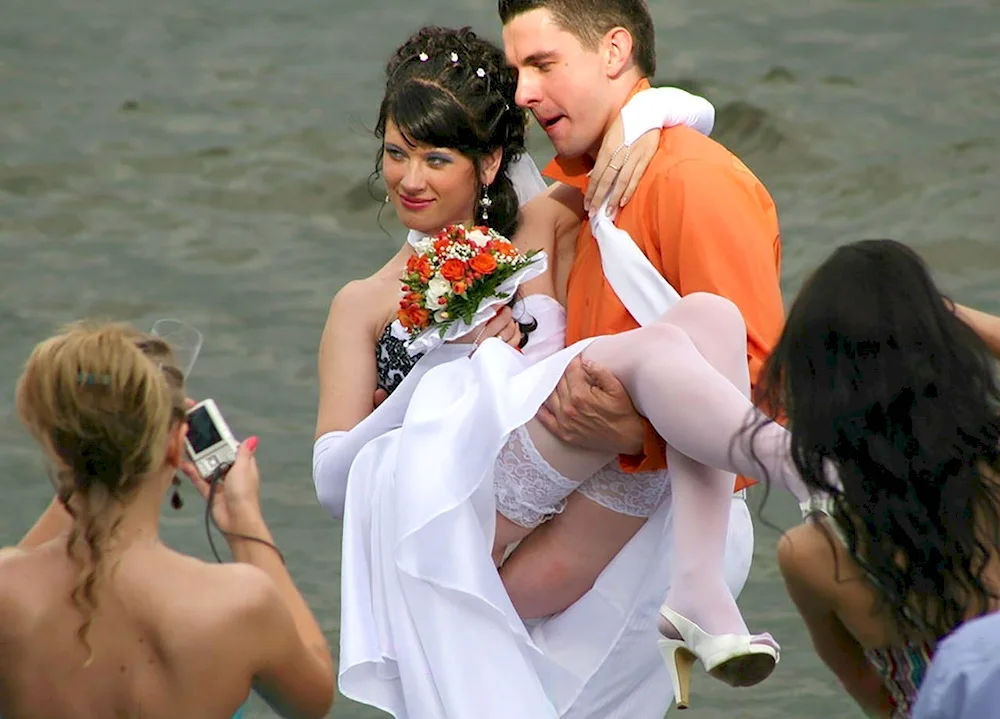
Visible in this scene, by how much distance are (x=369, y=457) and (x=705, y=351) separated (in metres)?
0.86

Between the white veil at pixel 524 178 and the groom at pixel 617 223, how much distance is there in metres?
0.11

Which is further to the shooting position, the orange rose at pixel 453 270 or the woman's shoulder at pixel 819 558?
the orange rose at pixel 453 270

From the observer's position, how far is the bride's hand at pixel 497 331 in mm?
4160

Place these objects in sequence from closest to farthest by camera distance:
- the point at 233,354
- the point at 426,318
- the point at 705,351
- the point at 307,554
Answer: the point at 705,351 → the point at 426,318 → the point at 307,554 → the point at 233,354

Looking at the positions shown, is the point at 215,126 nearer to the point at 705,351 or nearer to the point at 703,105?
the point at 703,105

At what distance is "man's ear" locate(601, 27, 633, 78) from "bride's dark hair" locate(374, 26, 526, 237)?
0.29 meters

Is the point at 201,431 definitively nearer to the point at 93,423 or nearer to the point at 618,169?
the point at 93,423

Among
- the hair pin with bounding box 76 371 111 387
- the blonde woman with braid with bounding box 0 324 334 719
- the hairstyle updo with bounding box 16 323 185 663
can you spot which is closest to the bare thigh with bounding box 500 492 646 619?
the blonde woman with braid with bounding box 0 324 334 719

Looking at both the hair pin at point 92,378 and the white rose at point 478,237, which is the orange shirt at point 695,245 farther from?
the hair pin at point 92,378

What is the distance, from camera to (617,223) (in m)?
4.16

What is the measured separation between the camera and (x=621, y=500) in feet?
13.3

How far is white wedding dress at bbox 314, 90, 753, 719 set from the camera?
3902 millimetres

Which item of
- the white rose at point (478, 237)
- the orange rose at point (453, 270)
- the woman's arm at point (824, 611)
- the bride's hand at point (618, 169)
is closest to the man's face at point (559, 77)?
the bride's hand at point (618, 169)

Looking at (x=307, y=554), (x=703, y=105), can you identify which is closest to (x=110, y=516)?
(x=703, y=105)
